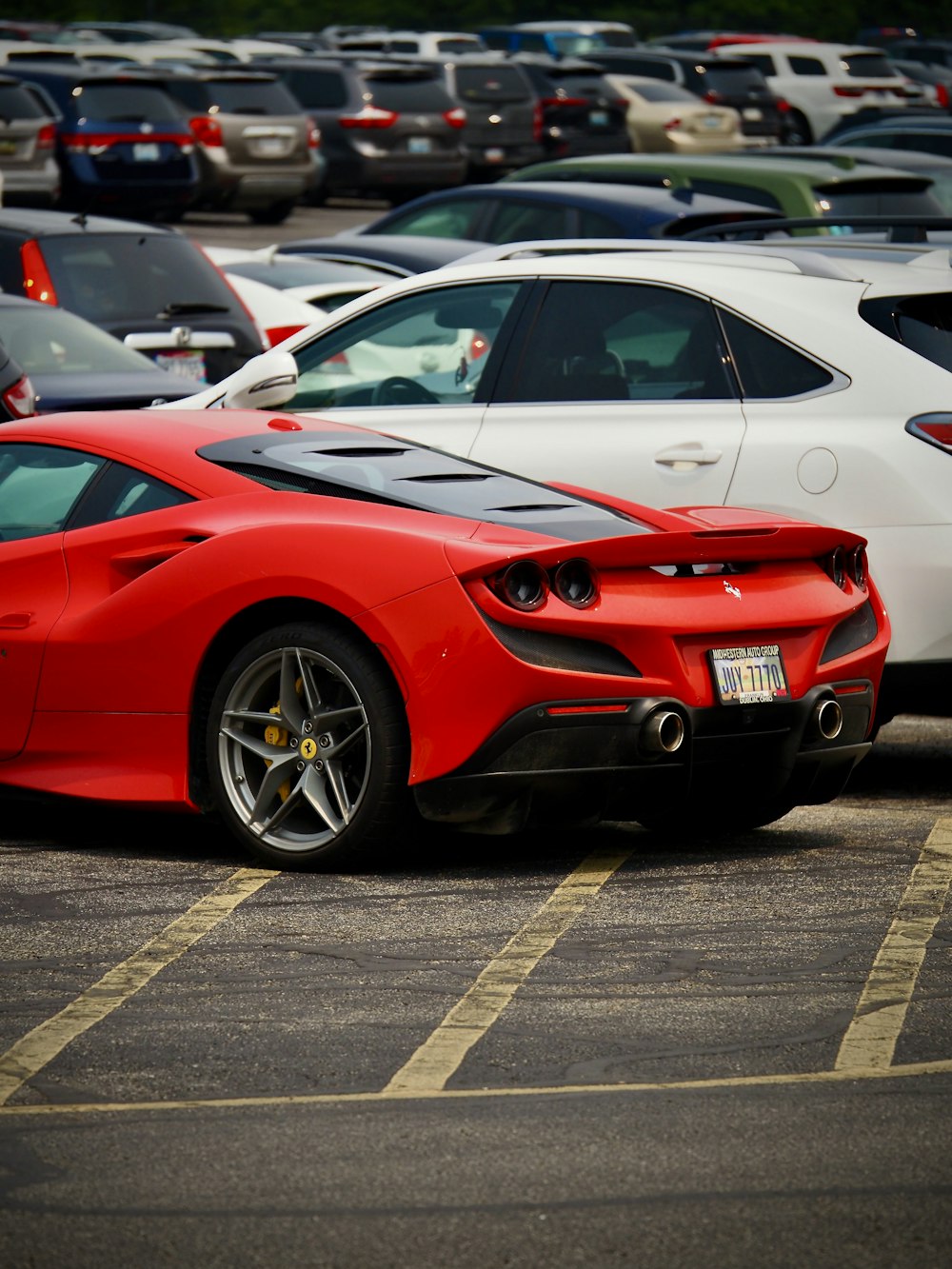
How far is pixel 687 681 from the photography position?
260 inches

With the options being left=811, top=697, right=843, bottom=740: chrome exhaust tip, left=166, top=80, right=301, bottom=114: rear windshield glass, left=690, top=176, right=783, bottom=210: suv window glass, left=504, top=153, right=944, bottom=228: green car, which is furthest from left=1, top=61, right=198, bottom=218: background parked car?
left=811, top=697, right=843, bottom=740: chrome exhaust tip

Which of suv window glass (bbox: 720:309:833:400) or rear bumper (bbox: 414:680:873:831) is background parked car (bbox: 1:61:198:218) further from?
rear bumper (bbox: 414:680:873:831)

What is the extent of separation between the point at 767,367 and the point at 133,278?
7585mm

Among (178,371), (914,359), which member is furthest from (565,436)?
(178,371)

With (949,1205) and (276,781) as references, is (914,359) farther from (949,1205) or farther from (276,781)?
(949,1205)

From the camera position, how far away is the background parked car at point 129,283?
14508 millimetres

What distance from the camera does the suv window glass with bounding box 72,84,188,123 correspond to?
28.5m

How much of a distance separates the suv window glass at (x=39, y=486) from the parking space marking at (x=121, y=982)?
4.57 ft

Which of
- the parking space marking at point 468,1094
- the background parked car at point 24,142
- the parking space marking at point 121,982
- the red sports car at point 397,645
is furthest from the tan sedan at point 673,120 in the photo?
the parking space marking at point 468,1094

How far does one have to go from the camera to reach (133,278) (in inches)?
592

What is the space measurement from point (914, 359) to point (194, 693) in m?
2.83

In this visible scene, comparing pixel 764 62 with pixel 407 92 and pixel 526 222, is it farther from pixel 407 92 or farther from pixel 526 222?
pixel 526 222

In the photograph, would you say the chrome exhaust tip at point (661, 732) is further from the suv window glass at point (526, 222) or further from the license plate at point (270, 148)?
the license plate at point (270, 148)

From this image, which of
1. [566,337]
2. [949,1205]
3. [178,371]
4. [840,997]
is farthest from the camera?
[178,371]
